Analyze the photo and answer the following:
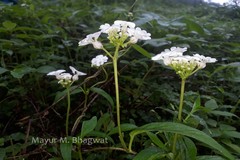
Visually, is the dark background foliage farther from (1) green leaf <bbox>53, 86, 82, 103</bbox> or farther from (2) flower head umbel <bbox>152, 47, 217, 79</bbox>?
(2) flower head umbel <bbox>152, 47, 217, 79</bbox>

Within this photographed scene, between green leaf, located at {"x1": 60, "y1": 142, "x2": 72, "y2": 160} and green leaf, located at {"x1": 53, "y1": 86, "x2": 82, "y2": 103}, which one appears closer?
green leaf, located at {"x1": 60, "y1": 142, "x2": 72, "y2": 160}

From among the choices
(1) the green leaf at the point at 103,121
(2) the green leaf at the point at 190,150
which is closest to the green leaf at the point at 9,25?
(1) the green leaf at the point at 103,121

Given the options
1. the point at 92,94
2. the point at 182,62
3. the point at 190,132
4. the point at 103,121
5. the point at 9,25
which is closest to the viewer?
the point at 190,132

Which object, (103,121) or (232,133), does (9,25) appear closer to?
(103,121)

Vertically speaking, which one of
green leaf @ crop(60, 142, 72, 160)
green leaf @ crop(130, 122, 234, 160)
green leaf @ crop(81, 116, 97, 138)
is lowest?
green leaf @ crop(60, 142, 72, 160)

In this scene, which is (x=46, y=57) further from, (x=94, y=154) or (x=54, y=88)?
(x=94, y=154)

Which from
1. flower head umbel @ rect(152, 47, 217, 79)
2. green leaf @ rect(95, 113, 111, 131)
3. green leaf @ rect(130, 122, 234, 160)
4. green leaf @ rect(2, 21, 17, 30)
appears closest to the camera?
green leaf @ rect(130, 122, 234, 160)

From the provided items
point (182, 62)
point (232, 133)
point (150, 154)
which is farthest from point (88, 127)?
point (232, 133)

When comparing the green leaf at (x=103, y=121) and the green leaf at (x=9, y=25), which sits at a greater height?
the green leaf at (x=9, y=25)

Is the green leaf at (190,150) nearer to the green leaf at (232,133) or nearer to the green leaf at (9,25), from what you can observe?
the green leaf at (232,133)

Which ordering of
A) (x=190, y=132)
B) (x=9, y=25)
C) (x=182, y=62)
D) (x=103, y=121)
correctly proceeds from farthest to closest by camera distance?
(x=9, y=25) < (x=103, y=121) < (x=182, y=62) < (x=190, y=132)

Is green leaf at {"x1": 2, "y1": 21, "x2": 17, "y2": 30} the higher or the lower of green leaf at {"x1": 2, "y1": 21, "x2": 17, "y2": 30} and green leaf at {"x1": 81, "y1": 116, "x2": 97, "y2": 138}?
the higher

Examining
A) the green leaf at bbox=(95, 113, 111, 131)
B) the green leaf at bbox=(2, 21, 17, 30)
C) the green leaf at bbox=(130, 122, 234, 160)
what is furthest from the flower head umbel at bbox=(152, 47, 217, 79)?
the green leaf at bbox=(2, 21, 17, 30)
